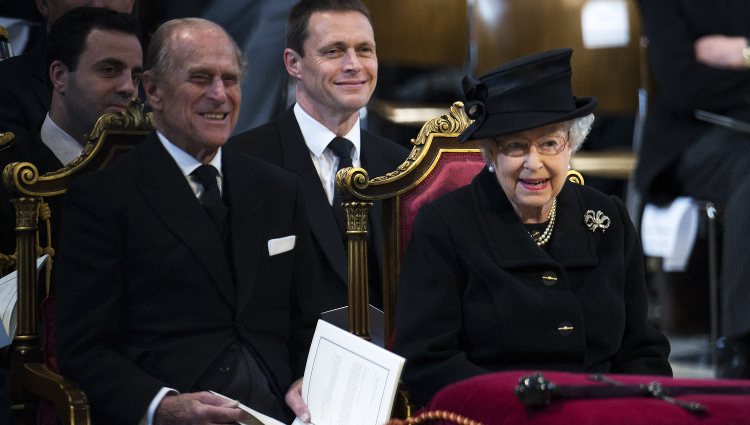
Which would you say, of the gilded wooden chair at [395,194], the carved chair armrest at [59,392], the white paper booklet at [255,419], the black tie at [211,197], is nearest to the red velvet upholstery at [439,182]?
the gilded wooden chair at [395,194]

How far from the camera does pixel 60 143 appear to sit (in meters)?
3.46

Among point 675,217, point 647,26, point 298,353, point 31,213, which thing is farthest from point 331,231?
point 675,217

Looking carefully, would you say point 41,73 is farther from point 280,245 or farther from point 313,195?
point 280,245

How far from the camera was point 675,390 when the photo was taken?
1911 mm

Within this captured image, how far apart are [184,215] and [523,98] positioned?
0.76 meters

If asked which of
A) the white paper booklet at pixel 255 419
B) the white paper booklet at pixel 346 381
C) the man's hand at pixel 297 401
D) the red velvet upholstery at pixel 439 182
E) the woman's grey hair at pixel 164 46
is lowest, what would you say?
the man's hand at pixel 297 401

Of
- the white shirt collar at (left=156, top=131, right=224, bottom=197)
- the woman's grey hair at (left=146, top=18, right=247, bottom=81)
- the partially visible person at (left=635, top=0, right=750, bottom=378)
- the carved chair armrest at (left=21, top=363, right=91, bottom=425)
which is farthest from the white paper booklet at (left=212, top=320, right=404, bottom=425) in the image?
the partially visible person at (left=635, top=0, right=750, bottom=378)

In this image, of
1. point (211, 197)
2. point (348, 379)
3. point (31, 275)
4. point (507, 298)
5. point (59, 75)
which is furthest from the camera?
point (59, 75)

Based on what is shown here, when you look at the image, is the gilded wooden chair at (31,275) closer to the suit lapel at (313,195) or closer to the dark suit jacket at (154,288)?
the dark suit jacket at (154,288)

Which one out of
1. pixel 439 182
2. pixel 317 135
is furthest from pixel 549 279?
pixel 317 135

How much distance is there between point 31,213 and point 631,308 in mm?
1358

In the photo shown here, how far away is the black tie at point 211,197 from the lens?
283cm

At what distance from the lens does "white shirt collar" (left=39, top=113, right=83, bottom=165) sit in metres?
3.44

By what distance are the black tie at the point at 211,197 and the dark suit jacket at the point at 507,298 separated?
1.48 ft
